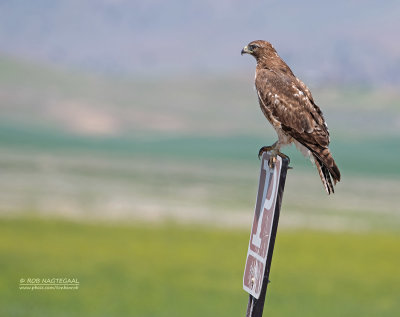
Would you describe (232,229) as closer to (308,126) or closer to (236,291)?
(236,291)

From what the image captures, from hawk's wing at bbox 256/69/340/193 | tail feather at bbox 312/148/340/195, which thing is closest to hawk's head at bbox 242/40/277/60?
hawk's wing at bbox 256/69/340/193

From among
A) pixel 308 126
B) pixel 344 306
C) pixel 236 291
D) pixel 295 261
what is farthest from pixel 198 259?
pixel 308 126

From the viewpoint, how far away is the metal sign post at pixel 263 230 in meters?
5.96

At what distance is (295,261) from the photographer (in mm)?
32375

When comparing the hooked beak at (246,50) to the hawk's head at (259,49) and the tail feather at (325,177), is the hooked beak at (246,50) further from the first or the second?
the tail feather at (325,177)

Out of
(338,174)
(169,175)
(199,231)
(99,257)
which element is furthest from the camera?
(169,175)

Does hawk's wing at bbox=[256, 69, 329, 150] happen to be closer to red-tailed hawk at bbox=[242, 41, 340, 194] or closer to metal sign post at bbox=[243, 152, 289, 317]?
red-tailed hawk at bbox=[242, 41, 340, 194]

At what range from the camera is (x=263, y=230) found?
6059 mm

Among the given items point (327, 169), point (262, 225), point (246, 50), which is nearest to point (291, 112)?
point (327, 169)

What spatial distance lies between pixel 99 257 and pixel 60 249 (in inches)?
99.4

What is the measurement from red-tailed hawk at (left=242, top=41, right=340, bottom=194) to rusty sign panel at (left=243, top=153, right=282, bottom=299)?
1.46 meters

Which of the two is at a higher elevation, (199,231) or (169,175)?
(169,175)

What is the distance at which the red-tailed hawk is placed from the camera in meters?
8.03

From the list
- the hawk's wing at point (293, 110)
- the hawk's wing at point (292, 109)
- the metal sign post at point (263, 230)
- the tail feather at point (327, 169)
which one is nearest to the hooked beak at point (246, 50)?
the hawk's wing at point (293, 110)
